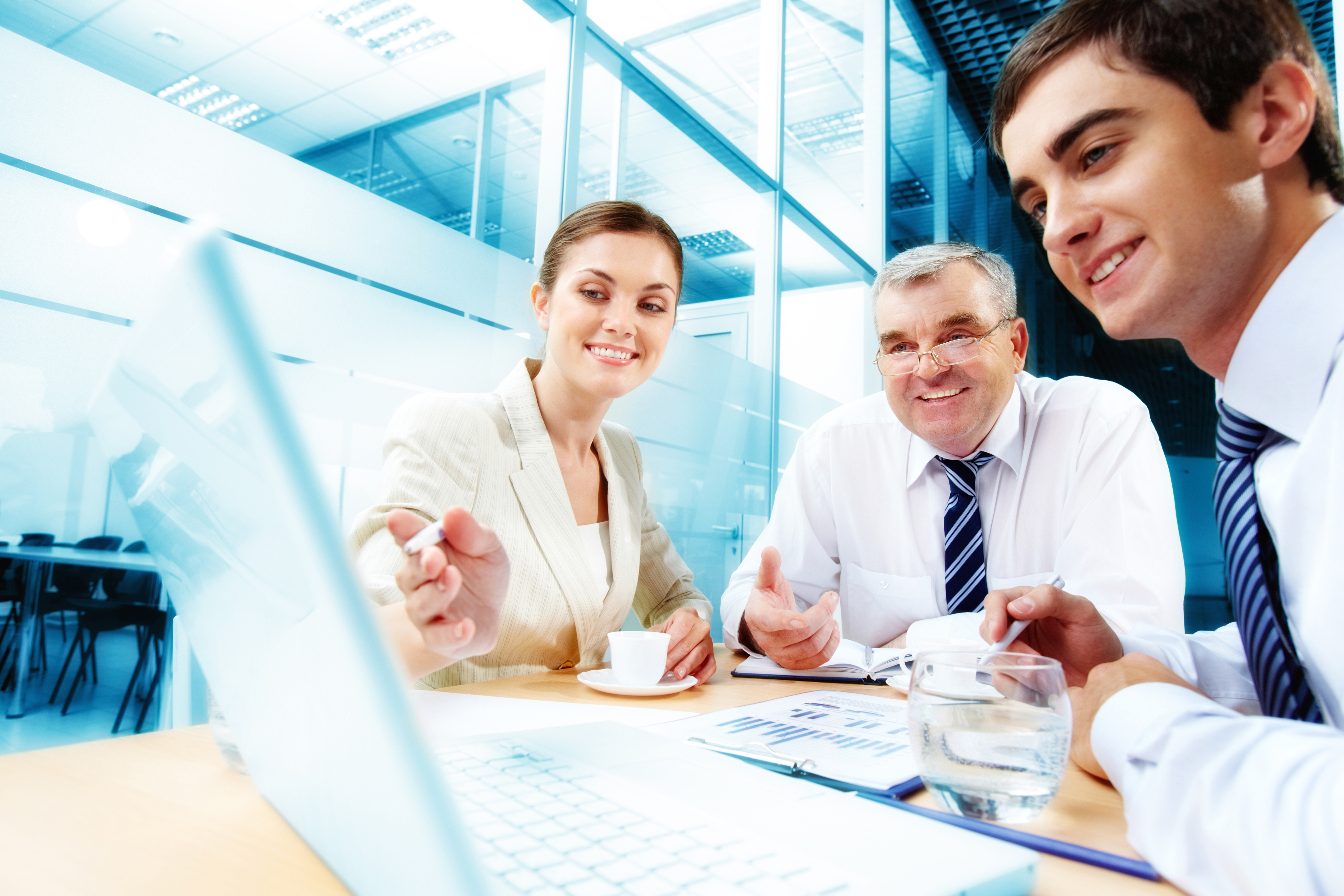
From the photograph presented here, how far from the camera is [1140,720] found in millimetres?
570

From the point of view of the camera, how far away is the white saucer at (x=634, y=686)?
0.99 meters

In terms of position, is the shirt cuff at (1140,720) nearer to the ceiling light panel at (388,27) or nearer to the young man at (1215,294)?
the young man at (1215,294)

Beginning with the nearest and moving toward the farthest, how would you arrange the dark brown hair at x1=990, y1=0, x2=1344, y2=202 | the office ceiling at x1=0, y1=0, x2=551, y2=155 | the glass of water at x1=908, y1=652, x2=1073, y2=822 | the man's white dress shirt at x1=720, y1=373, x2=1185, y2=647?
the glass of water at x1=908, y1=652, x2=1073, y2=822, the dark brown hair at x1=990, y1=0, x2=1344, y2=202, the office ceiling at x1=0, y1=0, x2=551, y2=155, the man's white dress shirt at x1=720, y1=373, x2=1185, y2=647

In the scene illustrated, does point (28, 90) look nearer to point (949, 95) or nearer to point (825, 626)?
point (825, 626)

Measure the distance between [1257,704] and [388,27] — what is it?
2.26m

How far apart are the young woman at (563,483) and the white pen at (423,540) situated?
0.10 m

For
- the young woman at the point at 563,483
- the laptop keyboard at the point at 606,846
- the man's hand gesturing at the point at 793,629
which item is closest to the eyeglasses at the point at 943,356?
the young woman at the point at 563,483

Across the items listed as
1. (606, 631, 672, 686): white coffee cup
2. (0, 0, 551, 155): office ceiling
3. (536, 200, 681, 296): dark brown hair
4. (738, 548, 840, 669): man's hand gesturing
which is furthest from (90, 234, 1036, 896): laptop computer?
(536, 200, 681, 296): dark brown hair

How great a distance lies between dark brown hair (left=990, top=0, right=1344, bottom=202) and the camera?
848 mm

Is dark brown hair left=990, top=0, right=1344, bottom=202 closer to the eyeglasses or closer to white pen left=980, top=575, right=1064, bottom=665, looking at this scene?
white pen left=980, top=575, right=1064, bottom=665

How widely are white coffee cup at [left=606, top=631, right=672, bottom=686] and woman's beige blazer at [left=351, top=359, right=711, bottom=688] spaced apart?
0.94ft

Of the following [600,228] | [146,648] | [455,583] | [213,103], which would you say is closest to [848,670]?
[455,583]

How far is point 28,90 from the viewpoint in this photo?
44.4 inches

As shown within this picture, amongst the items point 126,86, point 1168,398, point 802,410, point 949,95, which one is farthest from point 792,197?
point 126,86
